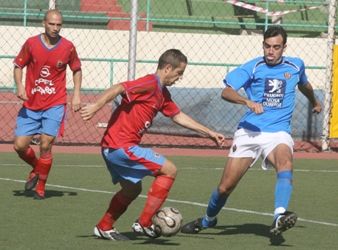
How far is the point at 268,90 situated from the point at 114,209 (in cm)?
172

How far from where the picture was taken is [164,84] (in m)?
8.92

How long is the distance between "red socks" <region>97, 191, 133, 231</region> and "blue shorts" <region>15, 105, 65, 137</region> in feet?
9.71

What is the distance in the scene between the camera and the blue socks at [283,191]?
898cm

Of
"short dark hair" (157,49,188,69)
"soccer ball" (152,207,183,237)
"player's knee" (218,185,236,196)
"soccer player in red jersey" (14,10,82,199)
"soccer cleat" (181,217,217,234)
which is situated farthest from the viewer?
"soccer player in red jersey" (14,10,82,199)

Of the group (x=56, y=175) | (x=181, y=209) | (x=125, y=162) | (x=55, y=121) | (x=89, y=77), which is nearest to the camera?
(x=125, y=162)

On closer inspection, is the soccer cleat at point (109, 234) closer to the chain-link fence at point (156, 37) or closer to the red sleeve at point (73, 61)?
the red sleeve at point (73, 61)

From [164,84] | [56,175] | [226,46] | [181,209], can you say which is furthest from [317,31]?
[164,84]

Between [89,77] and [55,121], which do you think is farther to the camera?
[89,77]

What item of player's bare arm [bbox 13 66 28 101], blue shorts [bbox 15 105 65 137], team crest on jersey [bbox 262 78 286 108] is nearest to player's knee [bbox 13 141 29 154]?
blue shorts [bbox 15 105 65 137]

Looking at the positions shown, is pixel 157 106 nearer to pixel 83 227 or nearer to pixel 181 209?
pixel 83 227

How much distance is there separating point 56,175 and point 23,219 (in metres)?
3.94

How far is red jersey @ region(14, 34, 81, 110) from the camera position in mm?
11891

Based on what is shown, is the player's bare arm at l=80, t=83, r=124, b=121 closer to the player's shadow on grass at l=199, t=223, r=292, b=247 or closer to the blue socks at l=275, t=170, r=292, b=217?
the blue socks at l=275, t=170, r=292, b=217

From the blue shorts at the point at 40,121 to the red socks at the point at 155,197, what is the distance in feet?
10.8
